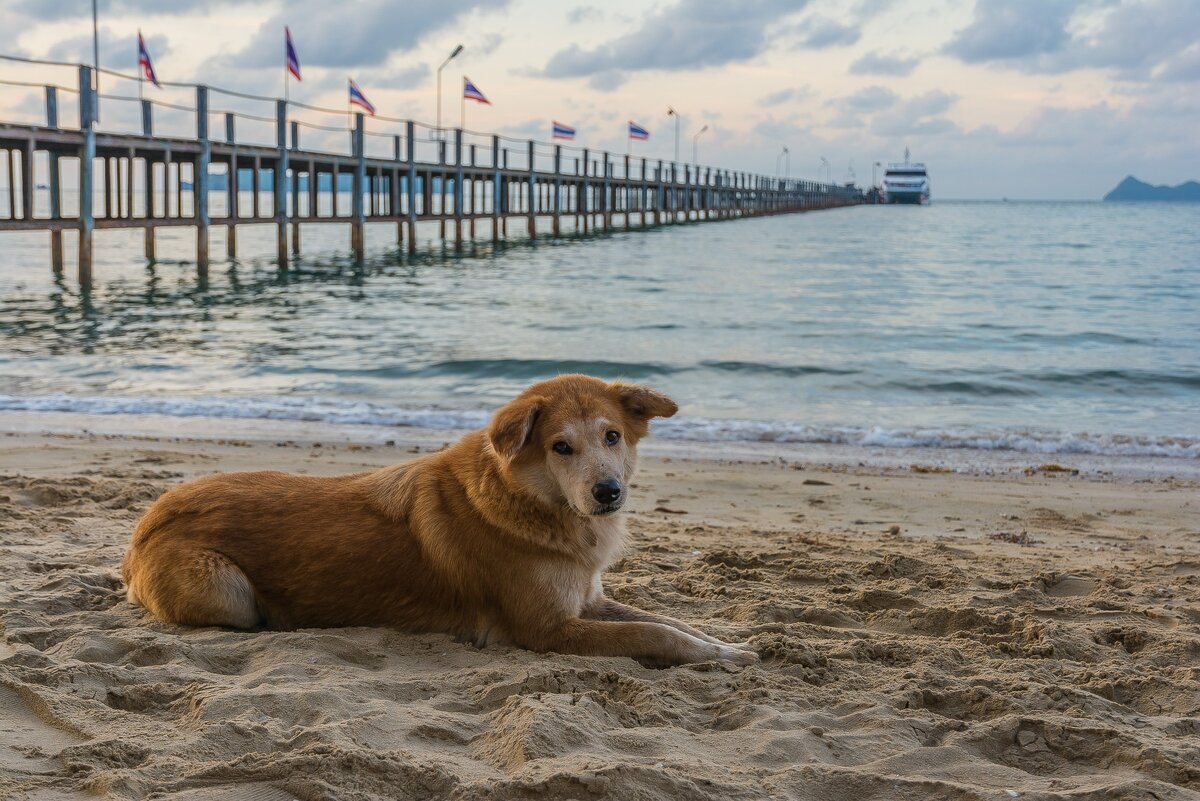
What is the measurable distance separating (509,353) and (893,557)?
12157mm

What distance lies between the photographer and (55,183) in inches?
902

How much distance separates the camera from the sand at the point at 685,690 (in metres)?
2.86

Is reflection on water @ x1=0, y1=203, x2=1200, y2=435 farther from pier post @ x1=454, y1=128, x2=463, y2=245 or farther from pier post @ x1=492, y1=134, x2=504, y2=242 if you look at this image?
pier post @ x1=492, y1=134, x2=504, y2=242

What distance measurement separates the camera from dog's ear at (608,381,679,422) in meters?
4.12

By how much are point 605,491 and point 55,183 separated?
2272 cm

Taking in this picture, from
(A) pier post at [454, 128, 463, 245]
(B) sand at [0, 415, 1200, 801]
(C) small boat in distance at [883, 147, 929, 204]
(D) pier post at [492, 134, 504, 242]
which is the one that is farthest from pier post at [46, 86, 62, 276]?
(C) small boat in distance at [883, 147, 929, 204]

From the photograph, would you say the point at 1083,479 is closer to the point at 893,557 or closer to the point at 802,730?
the point at 893,557

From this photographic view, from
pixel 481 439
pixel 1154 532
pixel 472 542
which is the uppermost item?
pixel 481 439

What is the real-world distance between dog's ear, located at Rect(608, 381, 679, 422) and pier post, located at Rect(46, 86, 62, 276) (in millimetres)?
19904

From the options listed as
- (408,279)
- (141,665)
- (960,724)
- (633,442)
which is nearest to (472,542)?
(633,442)

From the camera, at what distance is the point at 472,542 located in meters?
4.06

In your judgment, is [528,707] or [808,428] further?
[808,428]

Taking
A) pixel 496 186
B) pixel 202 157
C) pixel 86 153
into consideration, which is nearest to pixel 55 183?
pixel 86 153

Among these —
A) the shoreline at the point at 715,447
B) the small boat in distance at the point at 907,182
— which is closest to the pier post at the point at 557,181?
the shoreline at the point at 715,447
